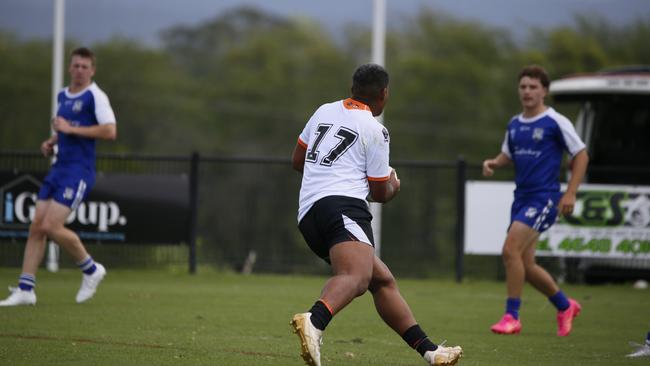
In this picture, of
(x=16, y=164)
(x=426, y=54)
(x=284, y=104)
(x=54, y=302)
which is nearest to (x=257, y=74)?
(x=284, y=104)

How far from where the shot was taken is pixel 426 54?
54344 millimetres

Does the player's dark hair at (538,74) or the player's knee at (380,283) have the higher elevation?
the player's dark hair at (538,74)

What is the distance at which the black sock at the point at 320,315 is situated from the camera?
6381mm

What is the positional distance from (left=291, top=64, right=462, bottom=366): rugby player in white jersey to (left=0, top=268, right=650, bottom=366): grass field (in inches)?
34.2

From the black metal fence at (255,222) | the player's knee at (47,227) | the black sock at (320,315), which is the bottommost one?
the black metal fence at (255,222)

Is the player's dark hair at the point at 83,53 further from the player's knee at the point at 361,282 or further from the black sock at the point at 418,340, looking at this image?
the black sock at the point at 418,340

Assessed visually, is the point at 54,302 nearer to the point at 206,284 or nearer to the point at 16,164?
the point at 206,284

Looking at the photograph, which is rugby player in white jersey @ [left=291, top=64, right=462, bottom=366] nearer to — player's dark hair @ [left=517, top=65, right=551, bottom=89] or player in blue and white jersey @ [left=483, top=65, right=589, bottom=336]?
player in blue and white jersey @ [left=483, top=65, right=589, bottom=336]

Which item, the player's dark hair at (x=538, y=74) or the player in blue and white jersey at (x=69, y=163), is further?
the player in blue and white jersey at (x=69, y=163)

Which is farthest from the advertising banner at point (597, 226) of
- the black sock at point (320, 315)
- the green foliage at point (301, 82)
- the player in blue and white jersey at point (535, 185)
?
the green foliage at point (301, 82)

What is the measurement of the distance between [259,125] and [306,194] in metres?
49.8

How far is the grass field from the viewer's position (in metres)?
7.75

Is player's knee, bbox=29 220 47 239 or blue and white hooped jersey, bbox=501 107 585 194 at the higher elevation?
blue and white hooped jersey, bbox=501 107 585 194

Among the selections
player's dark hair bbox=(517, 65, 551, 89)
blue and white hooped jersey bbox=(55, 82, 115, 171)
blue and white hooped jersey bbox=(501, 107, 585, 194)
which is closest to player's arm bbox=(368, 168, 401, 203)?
blue and white hooped jersey bbox=(501, 107, 585, 194)
